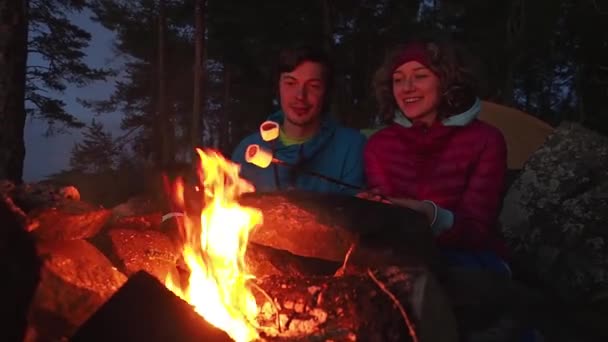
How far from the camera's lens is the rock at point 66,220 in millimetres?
2803

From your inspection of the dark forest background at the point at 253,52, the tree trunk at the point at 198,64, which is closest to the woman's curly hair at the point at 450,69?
the dark forest background at the point at 253,52

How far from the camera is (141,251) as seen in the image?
362 centimetres

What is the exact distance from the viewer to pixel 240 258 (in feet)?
8.99

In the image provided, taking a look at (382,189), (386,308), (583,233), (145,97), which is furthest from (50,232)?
(145,97)

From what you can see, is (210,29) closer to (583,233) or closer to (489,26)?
(489,26)

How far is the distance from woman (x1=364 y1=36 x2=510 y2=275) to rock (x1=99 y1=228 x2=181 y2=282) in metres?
1.63

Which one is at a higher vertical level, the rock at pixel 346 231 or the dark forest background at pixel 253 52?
the dark forest background at pixel 253 52

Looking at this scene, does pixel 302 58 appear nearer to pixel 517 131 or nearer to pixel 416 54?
pixel 416 54

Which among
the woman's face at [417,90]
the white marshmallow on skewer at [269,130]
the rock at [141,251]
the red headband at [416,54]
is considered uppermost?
the red headband at [416,54]

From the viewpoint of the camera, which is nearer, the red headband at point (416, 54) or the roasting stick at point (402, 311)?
the roasting stick at point (402, 311)

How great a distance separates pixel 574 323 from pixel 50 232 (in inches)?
151

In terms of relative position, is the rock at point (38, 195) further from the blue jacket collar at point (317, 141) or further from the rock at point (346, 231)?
the blue jacket collar at point (317, 141)

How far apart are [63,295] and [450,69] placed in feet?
9.12

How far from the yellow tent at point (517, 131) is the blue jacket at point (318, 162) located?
458 cm
